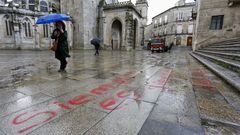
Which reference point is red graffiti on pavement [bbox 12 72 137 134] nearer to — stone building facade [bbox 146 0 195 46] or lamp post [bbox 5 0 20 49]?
lamp post [bbox 5 0 20 49]

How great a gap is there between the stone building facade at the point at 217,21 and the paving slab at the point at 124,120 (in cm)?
1672

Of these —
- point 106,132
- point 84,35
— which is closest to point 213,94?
point 106,132

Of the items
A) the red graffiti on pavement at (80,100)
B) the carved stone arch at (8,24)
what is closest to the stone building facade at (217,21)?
the red graffiti on pavement at (80,100)

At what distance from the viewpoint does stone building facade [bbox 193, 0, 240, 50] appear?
13.4m

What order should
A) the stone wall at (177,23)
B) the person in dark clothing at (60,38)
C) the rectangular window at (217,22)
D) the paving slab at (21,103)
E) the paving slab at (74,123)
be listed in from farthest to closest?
the stone wall at (177,23), the rectangular window at (217,22), the person in dark clothing at (60,38), the paving slab at (21,103), the paving slab at (74,123)

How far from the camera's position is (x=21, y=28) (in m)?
17.7

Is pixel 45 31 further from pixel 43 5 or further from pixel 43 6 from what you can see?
pixel 43 5

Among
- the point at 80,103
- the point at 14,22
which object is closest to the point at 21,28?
the point at 14,22

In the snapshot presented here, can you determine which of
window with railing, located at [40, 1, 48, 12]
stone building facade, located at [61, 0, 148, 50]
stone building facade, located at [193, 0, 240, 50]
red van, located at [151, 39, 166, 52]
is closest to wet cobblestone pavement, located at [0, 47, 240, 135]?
stone building facade, located at [193, 0, 240, 50]

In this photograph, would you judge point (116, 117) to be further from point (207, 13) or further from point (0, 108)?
point (207, 13)

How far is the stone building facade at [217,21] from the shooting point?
1338cm

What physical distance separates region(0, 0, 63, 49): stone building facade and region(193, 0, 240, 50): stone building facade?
2246cm

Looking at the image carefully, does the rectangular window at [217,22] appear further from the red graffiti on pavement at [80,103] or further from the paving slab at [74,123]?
the paving slab at [74,123]

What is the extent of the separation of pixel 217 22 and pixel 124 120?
18.0m
